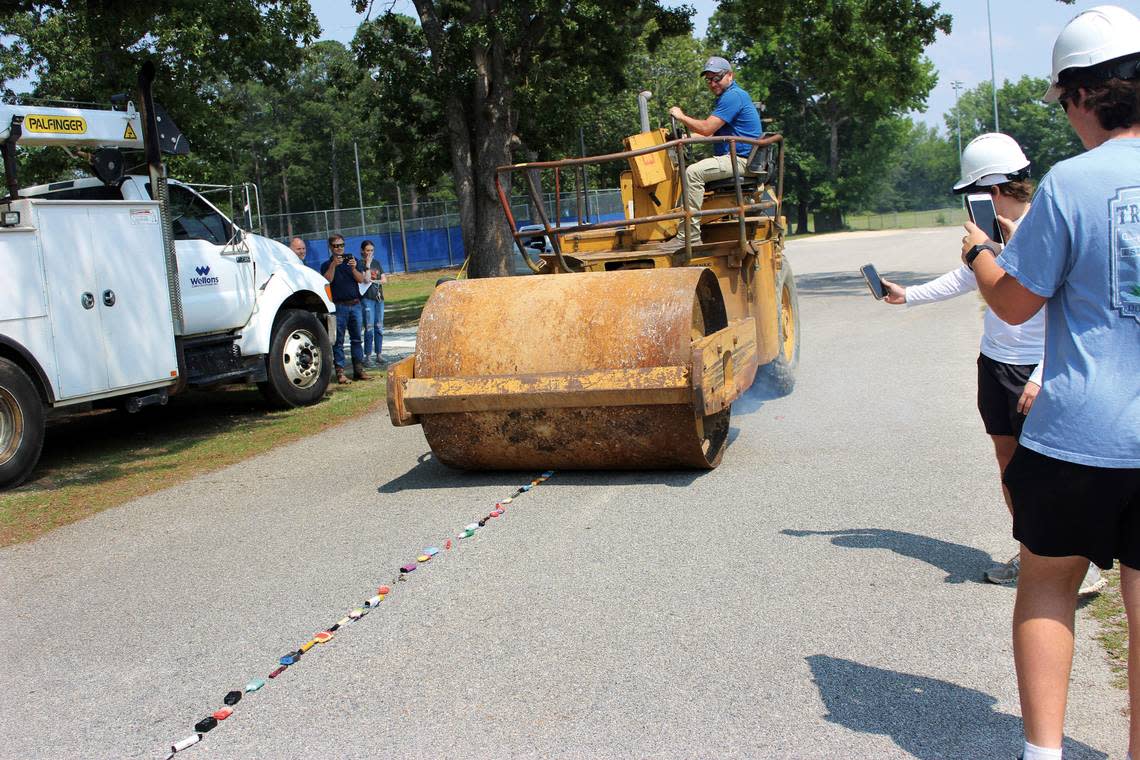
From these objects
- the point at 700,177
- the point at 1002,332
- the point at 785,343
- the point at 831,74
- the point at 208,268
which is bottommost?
the point at 785,343

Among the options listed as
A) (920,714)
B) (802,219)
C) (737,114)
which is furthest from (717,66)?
(802,219)

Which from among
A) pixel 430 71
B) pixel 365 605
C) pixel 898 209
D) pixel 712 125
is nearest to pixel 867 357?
pixel 712 125

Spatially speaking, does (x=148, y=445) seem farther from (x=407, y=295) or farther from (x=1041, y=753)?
(x=407, y=295)

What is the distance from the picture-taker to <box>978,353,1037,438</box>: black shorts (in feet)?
15.0

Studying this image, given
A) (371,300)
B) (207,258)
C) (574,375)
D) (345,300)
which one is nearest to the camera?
(574,375)

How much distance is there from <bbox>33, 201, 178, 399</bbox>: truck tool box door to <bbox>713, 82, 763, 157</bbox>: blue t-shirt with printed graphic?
5049mm

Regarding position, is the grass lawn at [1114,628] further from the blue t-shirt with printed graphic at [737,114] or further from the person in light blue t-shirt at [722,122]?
the blue t-shirt with printed graphic at [737,114]

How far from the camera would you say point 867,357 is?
38.4 ft

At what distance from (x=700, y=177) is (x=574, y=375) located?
269 centimetres

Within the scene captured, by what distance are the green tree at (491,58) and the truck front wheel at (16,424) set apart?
10434 millimetres

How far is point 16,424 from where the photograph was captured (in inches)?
324

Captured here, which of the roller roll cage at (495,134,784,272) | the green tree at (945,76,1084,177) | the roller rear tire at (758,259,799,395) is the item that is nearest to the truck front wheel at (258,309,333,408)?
the roller roll cage at (495,134,784,272)

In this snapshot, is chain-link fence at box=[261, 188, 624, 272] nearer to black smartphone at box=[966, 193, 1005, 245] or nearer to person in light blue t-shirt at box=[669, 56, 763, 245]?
person in light blue t-shirt at box=[669, 56, 763, 245]

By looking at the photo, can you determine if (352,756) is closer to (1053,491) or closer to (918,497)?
(1053,491)
